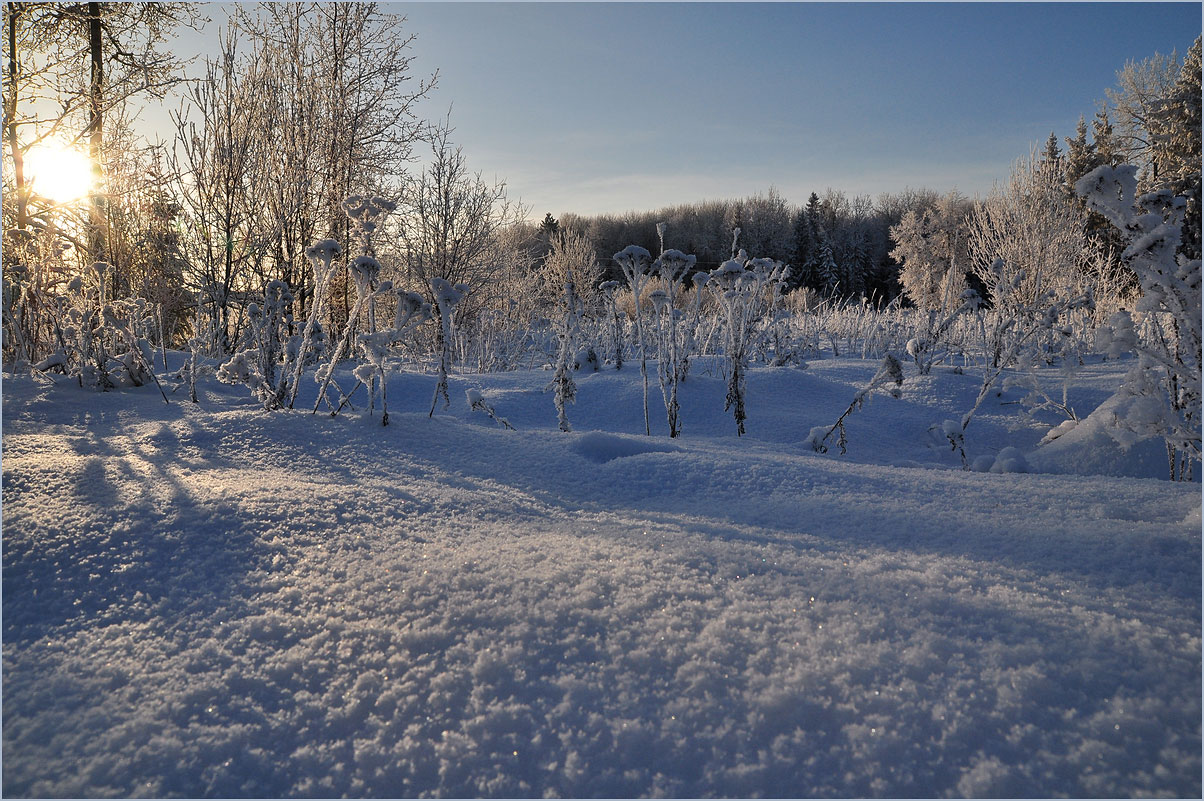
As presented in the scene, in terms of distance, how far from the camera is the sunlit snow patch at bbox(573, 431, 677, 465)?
194 cm

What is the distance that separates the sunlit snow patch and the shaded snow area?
306mm

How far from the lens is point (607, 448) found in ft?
6.46

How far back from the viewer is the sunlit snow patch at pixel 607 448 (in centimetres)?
194

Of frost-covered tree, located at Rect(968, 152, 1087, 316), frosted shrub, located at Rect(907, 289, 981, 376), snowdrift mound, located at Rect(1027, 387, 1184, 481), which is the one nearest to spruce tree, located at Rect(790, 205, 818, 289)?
frost-covered tree, located at Rect(968, 152, 1087, 316)

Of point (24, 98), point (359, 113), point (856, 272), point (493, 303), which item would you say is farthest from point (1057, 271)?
point (856, 272)

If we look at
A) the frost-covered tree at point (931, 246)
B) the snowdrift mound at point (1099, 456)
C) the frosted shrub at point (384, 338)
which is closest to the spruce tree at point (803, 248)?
the frost-covered tree at point (931, 246)

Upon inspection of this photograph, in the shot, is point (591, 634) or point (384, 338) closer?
point (591, 634)

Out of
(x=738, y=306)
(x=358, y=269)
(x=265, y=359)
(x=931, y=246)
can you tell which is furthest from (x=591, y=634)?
(x=931, y=246)

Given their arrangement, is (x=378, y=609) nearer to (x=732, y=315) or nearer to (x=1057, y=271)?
(x=732, y=315)

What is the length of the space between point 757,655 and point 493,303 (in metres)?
11.8

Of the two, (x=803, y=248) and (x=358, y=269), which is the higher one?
(x=803, y=248)

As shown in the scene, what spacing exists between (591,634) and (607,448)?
1.13m

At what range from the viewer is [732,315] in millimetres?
3336

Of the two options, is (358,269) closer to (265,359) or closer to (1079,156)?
(265,359)
